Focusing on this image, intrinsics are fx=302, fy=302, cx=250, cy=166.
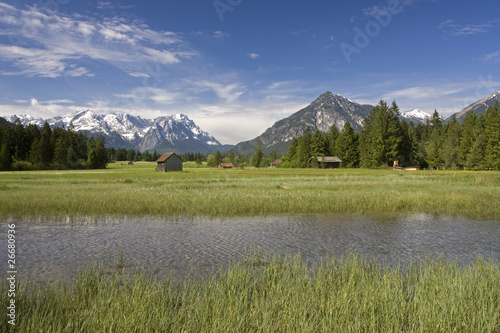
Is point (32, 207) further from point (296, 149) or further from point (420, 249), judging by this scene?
point (296, 149)

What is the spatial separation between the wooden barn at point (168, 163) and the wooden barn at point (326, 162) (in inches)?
2094

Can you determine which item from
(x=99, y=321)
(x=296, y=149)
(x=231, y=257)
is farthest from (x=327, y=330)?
(x=296, y=149)

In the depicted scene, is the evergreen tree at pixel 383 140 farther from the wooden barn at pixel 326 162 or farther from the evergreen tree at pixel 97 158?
the evergreen tree at pixel 97 158

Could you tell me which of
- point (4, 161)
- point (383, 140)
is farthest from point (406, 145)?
point (4, 161)

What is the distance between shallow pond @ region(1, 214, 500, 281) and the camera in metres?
10.5

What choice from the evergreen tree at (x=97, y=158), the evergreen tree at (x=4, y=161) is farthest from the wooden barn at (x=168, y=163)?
the evergreen tree at (x=4, y=161)

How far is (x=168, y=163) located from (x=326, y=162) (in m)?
59.7

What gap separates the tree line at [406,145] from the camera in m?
78.7

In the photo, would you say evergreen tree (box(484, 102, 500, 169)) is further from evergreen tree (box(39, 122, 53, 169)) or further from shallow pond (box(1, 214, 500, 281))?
evergreen tree (box(39, 122, 53, 169))

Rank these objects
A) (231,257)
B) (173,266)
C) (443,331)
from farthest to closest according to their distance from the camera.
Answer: (231,257) < (173,266) < (443,331)

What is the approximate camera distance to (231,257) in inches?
434

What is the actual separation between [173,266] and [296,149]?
13014 centimetres

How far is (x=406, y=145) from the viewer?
343ft

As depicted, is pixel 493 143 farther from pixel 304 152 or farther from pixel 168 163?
pixel 168 163
